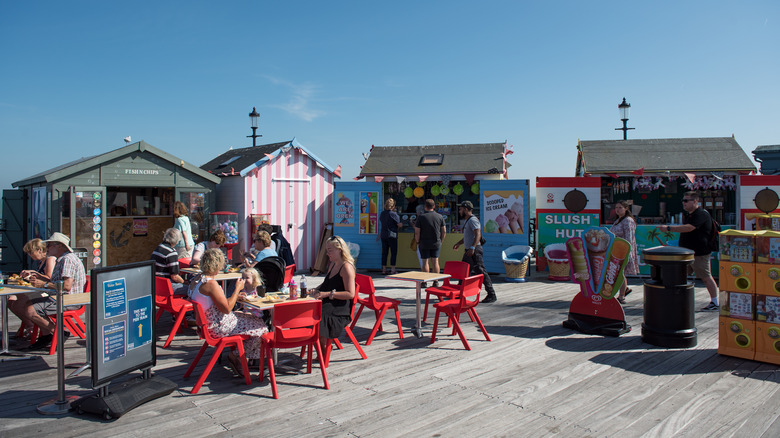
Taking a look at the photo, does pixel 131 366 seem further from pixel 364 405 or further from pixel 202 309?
pixel 364 405

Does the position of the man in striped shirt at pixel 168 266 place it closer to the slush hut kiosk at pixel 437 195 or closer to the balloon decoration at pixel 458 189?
the slush hut kiosk at pixel 437 195

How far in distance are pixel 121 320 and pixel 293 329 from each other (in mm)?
1386

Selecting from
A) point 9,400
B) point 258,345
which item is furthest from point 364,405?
point 9,400

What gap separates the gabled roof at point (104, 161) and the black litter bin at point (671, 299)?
8.63 metres

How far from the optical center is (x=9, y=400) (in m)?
4.50

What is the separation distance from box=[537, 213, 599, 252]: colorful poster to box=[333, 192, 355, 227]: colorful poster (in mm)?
4227

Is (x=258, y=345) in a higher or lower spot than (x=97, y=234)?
lower

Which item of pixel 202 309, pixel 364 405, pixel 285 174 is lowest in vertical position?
A: pixel 364 405

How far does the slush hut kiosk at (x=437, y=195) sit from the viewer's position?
39.2ft

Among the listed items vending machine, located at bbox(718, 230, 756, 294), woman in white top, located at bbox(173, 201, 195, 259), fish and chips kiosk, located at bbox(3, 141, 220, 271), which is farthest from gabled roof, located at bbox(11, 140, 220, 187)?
vending machine, located at bbox(718, 230, 756, 294)

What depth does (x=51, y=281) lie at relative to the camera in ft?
19.6

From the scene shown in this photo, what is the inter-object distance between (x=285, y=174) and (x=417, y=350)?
7.39 metres

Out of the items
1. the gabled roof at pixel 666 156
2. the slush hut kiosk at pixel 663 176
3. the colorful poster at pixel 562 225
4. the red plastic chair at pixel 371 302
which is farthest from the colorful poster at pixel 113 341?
the gabled roof at pixel 666 156

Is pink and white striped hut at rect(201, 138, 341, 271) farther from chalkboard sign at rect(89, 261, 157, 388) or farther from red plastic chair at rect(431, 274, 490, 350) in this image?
chalkboard sign at rect(89, 261, 157, 388)
